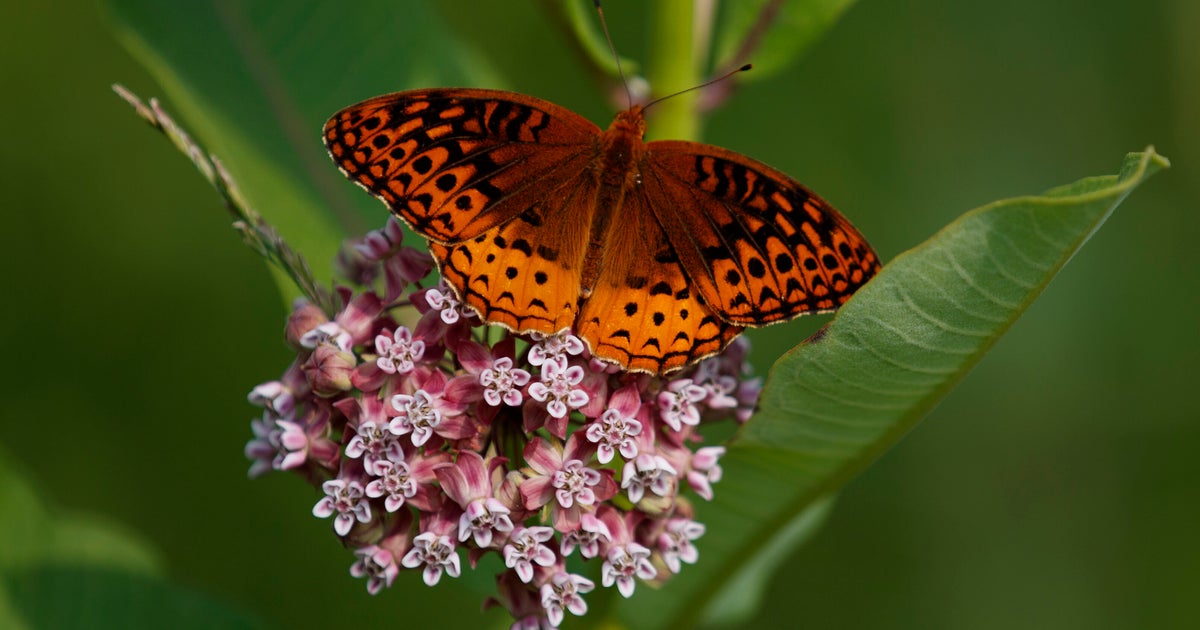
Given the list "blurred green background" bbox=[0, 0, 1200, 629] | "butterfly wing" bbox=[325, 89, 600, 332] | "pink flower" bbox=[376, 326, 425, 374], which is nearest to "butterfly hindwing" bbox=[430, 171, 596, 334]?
"butterfly wing" bbox=[325, 89, 600, 332]

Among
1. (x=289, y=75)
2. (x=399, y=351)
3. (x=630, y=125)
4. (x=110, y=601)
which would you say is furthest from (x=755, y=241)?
(x=110, y=601)

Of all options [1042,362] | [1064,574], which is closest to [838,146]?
[1042,362]

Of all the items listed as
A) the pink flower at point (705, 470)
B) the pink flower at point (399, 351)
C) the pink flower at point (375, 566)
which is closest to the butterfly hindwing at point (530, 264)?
the pink flower at point (399, 351)

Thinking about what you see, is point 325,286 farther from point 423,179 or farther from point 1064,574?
point 1064,574

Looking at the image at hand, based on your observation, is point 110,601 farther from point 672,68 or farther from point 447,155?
point 672,68

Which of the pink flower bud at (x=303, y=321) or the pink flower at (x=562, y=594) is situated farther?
the pink flower bud at (x=303, y=321)

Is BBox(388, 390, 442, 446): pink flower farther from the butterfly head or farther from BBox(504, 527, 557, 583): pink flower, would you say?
the butterfly head

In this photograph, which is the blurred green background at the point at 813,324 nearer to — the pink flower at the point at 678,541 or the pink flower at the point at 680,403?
the pink flower at the point at 678,541
